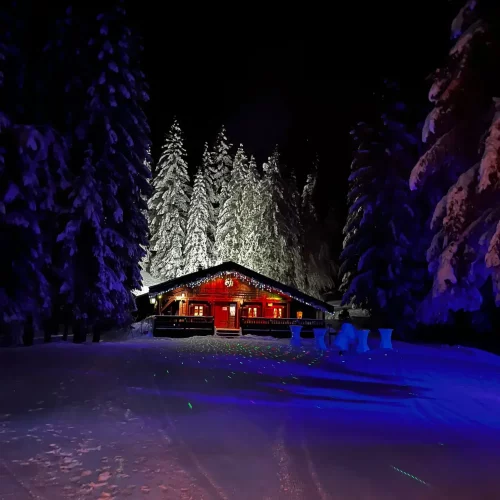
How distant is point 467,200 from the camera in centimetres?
1202

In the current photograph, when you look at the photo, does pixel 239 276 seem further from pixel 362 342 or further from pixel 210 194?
pixel 210 194

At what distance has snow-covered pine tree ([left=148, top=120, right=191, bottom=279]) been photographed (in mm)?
52156

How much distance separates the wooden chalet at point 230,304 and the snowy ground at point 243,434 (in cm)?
2003

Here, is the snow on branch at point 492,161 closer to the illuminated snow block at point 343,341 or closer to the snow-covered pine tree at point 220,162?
the illuminated snow block at point 343,341

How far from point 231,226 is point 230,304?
15.2 m

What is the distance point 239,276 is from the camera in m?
38.1

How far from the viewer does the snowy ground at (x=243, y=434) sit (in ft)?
16.8

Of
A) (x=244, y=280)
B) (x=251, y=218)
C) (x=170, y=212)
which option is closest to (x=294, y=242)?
(x=251, y=218)

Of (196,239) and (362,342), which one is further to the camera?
(196,239)

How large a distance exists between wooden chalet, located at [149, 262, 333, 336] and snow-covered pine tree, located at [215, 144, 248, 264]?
1258 cm

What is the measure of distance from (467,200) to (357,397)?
532 cm

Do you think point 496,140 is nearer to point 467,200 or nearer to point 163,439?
point 467,200

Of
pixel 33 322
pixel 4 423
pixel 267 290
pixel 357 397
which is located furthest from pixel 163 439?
pixel 267 290

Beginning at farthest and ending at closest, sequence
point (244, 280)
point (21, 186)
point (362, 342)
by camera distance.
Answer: point (244, 280) → point (362, 342) → point (21, 186)
